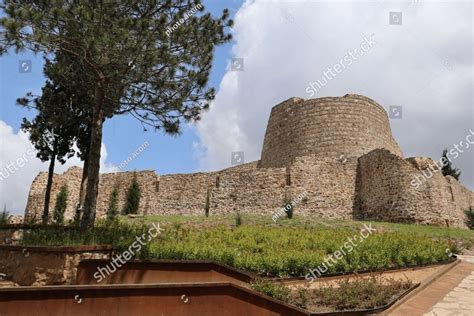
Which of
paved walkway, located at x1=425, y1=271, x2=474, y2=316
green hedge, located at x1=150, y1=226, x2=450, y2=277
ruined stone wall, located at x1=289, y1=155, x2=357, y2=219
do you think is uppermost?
ruined stone wall, located at x1=289, y1=155, x2=357, y2=219

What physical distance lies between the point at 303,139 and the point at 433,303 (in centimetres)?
2012

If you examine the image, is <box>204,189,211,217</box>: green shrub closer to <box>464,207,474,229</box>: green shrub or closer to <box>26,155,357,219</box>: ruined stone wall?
<box>26,155,357,219</box>: ruined stone wall

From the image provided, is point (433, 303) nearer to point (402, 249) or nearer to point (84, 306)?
point (402, 249)

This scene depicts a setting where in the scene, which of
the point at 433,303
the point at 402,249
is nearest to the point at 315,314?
the point at 433,303

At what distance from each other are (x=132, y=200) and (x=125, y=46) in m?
16.2

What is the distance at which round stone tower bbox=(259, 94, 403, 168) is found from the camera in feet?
81.8

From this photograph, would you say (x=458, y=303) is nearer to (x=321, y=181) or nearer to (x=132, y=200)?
(x=321, y=181)

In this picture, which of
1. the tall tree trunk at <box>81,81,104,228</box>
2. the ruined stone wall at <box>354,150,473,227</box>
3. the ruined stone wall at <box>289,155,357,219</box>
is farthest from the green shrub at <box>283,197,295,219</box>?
the tall tree trunk at <box>81,81,104,228</box>

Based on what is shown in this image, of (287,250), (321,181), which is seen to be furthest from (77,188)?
(287,250)

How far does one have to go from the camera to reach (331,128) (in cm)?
2534

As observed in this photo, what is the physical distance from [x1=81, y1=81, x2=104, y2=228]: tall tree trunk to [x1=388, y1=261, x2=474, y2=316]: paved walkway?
7.62m

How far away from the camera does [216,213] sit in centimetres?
2288

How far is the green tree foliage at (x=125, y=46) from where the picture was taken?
30.6 ft

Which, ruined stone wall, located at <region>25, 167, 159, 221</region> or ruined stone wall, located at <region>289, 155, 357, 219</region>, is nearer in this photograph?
ruined stone wall, located at <region>289, 155, 357, 219</region>
